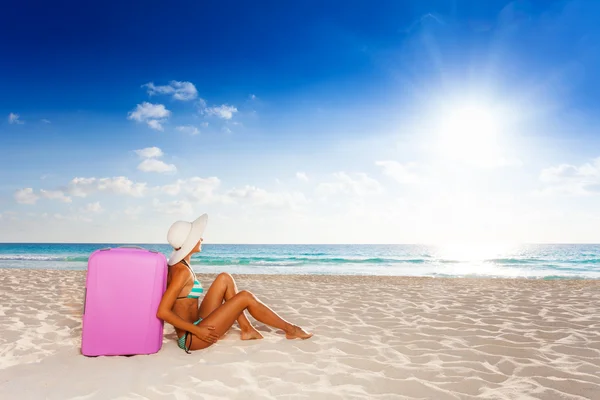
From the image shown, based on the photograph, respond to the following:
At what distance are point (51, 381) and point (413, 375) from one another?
2654 millimetres

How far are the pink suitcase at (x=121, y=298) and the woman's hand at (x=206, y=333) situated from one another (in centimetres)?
35

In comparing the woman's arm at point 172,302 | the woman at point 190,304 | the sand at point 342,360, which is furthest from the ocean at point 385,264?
the woman's arm at point 172,302

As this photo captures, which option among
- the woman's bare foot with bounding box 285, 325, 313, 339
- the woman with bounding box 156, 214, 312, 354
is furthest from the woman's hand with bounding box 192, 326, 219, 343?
the woman's bare foot with bounding box 285, 325, 313, 339

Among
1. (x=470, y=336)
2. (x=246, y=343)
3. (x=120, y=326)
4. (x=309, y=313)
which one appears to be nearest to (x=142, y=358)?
(x=120, y=326)

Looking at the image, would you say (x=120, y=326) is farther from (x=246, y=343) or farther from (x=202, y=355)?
(x=246, y=343)

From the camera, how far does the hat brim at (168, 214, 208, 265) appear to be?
3.72 m

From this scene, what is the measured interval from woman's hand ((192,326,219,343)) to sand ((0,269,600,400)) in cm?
16

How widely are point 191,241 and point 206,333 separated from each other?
78 cm

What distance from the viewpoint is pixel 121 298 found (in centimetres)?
352

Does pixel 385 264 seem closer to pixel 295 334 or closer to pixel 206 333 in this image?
pixel 295 334

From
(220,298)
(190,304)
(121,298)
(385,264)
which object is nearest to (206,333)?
(190,304)

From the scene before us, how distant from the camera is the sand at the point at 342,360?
304 centimetres

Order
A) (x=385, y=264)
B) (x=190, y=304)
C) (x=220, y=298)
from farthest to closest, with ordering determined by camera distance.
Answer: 1. (x=385, y=264)
2. (x=220, y=298)
3. (x=190, y=304)

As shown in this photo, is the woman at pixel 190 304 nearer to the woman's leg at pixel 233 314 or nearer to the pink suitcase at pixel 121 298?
the woman's leg at pixel 233 314
